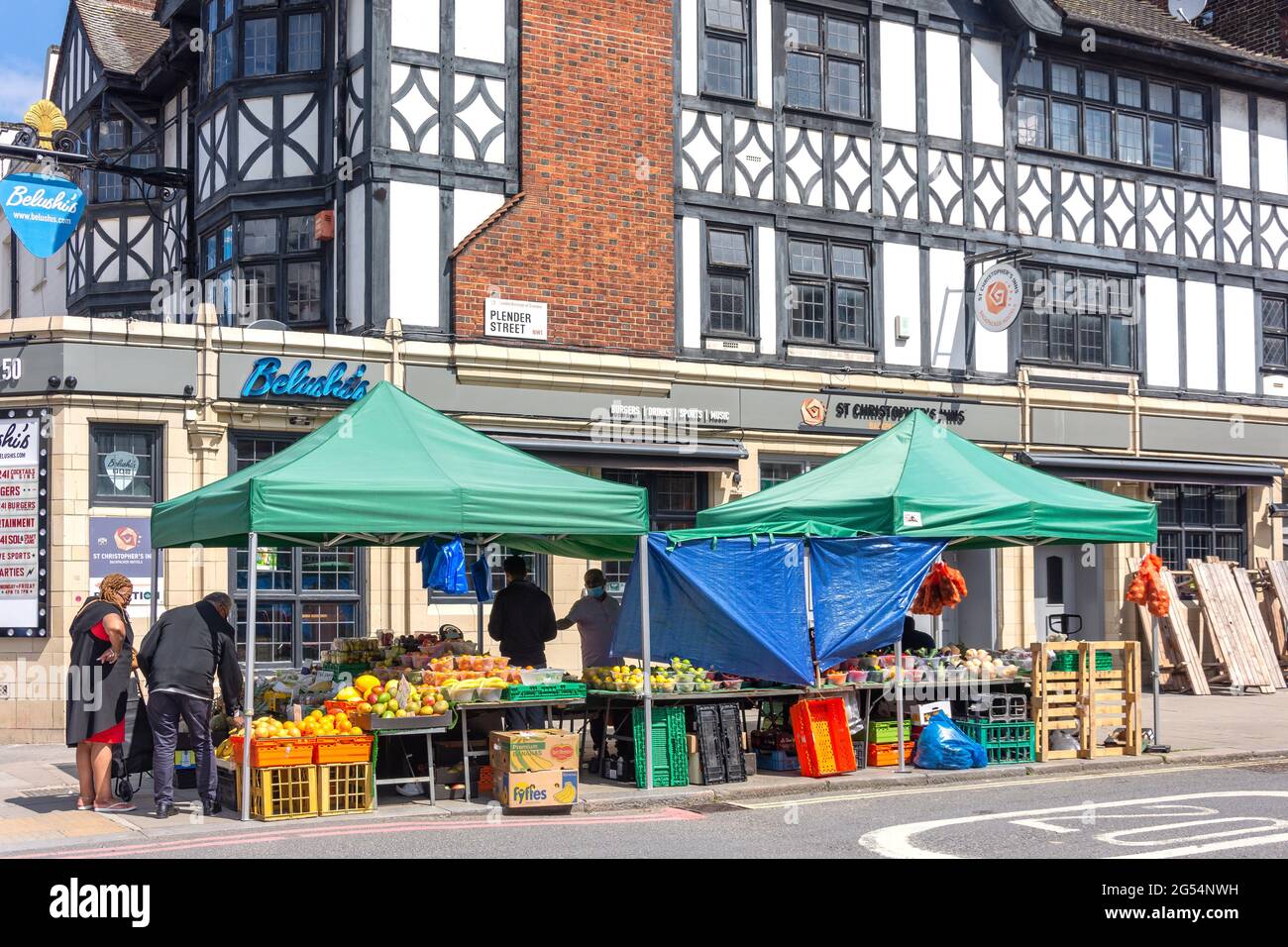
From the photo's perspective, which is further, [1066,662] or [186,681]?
[1066,662]

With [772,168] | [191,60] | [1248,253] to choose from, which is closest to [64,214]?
[191,60]

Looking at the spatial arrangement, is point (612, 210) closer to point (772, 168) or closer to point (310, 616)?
point (772, 168)

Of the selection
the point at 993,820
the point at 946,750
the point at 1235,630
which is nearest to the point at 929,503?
the point at 946,750

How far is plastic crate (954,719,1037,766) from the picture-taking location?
1387 centimetres

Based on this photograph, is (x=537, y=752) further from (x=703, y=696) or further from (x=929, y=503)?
(x=929, y=503)

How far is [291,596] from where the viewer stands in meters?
17.6

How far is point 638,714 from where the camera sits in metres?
12.4

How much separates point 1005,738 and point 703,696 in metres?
3.17

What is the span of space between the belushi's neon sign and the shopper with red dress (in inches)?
231

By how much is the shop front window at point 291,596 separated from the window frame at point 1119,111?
12.1 metres

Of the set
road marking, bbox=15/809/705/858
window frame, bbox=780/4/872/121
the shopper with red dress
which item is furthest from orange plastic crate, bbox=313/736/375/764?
window frame, bbox=780/4/872/121

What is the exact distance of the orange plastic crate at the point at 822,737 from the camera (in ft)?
42.5

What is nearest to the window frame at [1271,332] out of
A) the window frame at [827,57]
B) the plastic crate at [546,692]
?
the window frame at [827,57]

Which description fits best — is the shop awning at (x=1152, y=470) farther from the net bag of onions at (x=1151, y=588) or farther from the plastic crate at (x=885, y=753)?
the plastic crate at (x=885, y=753)
